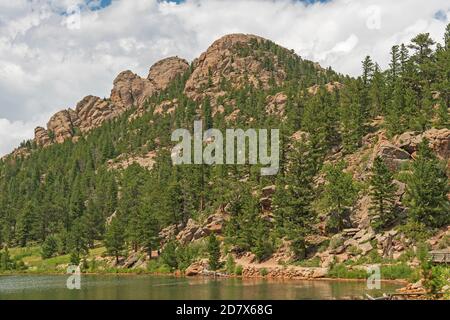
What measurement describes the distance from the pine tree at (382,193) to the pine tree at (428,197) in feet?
11.1

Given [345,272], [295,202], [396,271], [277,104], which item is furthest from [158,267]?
[277,104]

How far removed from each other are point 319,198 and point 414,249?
24.1 m

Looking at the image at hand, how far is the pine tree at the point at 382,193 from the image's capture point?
2815 inches

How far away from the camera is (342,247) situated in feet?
234

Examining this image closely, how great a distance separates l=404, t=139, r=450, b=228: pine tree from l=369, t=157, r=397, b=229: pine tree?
3388 millimetres

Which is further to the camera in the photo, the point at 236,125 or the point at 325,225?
the point at 236,125

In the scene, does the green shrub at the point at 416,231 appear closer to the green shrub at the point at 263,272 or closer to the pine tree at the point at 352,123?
the green shrub at the point at 263,272

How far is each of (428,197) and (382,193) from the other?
252 inches

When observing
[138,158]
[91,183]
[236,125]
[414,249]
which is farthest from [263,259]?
[138,158]

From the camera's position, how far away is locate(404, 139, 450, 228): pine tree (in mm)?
66688

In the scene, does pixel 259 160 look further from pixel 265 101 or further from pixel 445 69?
pixel 265 101

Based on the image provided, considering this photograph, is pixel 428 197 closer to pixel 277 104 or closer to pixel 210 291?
pixel 210 291

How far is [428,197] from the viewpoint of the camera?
6681 cm

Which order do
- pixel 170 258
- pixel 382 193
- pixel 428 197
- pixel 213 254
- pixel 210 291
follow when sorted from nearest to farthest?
pixel 210 291
pixel 428 197
pixel 382 193
pixel 213 254
pixel 170 258
